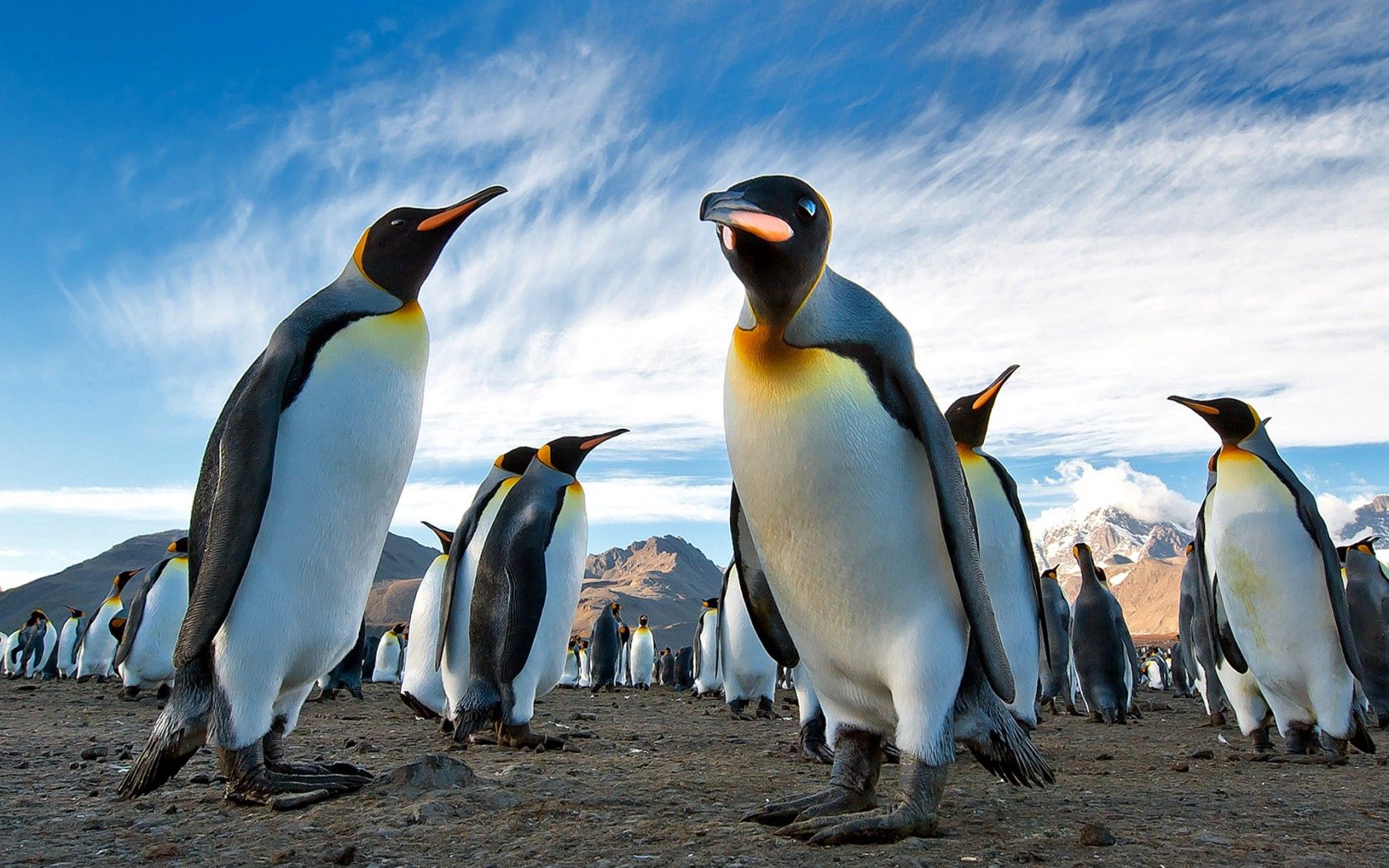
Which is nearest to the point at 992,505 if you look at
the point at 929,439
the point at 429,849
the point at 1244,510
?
the point at 1244,510

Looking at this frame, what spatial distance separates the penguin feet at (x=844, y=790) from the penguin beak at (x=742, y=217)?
1676 mm

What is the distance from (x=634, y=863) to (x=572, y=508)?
163 inches

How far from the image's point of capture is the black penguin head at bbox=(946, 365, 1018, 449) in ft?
17.1

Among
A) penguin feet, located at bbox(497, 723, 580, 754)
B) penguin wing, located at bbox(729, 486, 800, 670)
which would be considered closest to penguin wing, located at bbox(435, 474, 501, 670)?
penguin feet, located at bbox(497, 723, 580, 754)

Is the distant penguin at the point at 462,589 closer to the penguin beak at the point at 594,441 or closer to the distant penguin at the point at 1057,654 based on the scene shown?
the penguin beak at the point at 594,441

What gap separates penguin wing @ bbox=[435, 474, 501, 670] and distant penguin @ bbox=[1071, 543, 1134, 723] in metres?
6.43

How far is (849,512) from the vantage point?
2.83 metres

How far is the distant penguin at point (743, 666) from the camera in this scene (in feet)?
31.1

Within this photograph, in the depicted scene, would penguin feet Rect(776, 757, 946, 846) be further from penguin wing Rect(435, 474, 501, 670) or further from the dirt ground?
penguin wing Rect(435, 474, 501, 670)

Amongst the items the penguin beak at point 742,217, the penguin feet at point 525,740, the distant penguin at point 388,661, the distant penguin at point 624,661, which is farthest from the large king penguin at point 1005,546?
the distant penguin at point 624,661

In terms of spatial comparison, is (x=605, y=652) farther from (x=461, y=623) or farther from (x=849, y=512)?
(x=849, y=512)

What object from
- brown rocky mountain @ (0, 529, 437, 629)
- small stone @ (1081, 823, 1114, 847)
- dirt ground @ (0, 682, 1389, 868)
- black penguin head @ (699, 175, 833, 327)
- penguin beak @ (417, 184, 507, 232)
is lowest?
dirt ground @ (0, 682, 1389, 868)

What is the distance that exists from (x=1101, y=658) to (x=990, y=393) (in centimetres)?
562

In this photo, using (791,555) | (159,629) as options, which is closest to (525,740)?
(791,555)
